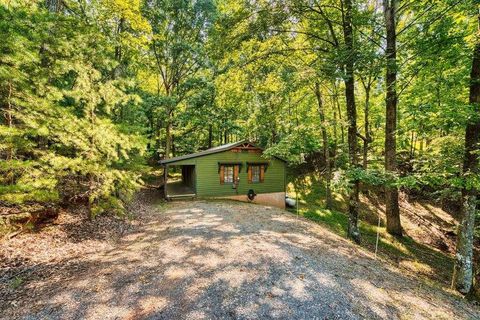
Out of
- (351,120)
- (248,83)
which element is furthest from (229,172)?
(351,120)

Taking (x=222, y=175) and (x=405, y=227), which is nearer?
(x=405, y=227)

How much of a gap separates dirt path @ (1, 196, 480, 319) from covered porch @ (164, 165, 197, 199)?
7092 millimetres

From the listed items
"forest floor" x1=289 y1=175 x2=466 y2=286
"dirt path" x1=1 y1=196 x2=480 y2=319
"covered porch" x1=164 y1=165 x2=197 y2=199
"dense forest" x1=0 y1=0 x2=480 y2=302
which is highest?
"dense forest" x1=0 y1=0 x2=480 y2=302

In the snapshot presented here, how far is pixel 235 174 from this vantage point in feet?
51.5

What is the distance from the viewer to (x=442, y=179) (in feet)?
22.1

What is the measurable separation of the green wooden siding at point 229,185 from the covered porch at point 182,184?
0.70 metres

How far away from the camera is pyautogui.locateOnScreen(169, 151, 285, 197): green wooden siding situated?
1473 cm

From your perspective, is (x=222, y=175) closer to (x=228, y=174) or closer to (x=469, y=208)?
(x=228, y=174)

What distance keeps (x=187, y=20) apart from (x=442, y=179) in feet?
62.1

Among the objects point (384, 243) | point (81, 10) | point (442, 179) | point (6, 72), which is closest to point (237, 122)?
point (81, 10)

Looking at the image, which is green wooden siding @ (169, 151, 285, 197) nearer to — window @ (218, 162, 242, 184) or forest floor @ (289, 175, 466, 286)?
window @ (218, 162, 242, 184)

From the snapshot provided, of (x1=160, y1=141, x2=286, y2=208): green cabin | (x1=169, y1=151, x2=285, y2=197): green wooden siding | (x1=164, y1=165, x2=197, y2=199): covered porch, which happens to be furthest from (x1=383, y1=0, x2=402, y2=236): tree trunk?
(x1=164, y1=165, x2=197, y2=199): covered porch

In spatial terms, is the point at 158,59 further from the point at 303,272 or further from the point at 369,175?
the point at 303,272

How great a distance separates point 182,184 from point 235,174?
21.2 ft
